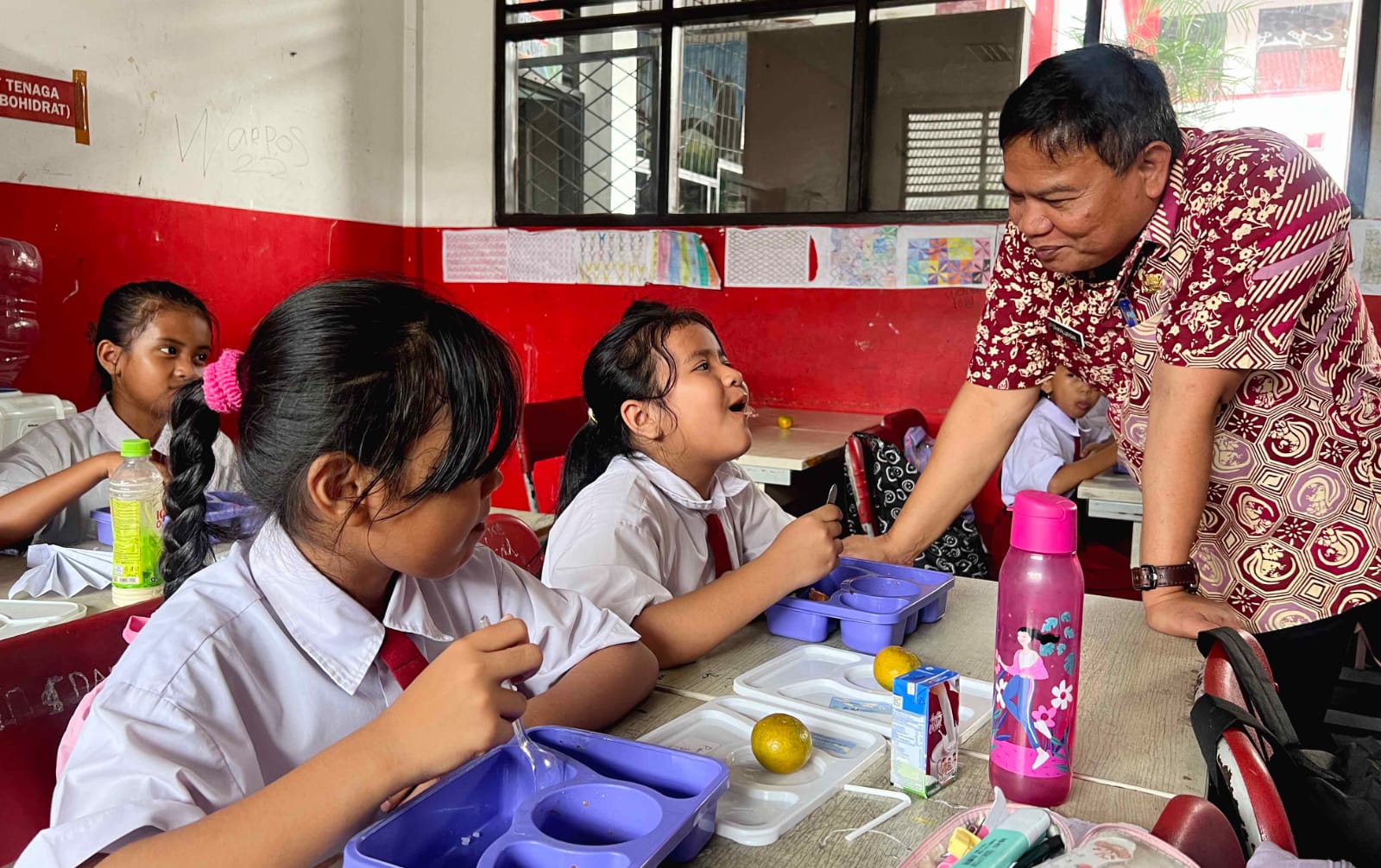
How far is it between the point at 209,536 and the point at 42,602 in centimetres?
68

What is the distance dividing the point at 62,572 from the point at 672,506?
1097 mm

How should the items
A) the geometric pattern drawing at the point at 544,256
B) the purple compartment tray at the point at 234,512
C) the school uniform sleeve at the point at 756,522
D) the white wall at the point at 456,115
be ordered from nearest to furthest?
the purple compartment tray at the point at 234,512 → the school uniform sleeve at the point at 756,522 → the geometric pattern drawing at the point at 544,256 → the white wall at the point at 456,115

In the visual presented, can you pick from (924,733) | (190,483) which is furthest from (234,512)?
(924,733)

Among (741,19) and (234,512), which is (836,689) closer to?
(234,512)

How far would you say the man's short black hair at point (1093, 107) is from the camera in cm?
138

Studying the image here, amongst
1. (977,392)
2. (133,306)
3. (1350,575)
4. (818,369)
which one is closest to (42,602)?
(133,306)

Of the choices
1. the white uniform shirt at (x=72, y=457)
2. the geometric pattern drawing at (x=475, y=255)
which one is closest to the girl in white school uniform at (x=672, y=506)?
the white uniform shirt at (x=72, y=457)

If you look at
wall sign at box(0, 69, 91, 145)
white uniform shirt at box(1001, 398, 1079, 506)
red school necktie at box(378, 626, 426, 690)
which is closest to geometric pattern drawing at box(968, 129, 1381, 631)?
red school necktie at box(378, 626, 426, 690)

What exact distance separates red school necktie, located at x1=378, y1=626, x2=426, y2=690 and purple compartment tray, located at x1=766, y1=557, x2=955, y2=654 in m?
0.56

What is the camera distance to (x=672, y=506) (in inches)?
67.1

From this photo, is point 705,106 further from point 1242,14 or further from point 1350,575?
point 1350,575

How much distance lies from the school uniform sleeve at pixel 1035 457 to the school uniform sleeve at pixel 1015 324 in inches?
64.0

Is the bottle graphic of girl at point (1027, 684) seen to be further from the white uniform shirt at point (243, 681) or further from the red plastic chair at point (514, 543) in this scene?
the red plastic chair at point (514, 543)

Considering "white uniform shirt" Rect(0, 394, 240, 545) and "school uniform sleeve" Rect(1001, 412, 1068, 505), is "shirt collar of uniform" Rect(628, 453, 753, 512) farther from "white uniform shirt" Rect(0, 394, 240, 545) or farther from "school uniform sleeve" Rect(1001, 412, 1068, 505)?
"school uniform sleeve" Rect(1001, 412, 1068, 505)
